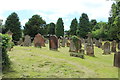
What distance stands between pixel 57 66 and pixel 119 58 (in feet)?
14.8

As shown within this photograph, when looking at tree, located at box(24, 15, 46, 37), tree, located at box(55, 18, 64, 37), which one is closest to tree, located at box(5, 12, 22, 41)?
tree, located at box(24, 15, 46, 37)

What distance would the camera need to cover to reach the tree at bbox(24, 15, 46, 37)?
52.2 metres

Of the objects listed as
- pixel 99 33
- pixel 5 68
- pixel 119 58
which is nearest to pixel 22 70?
pixel 5 68

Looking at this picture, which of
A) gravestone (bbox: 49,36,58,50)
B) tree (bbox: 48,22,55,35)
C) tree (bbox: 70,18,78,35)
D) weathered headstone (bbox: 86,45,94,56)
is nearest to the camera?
weathered headstone (bbox: 86,45,94,56)

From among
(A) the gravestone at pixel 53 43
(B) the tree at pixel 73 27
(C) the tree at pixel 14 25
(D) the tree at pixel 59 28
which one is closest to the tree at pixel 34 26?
(C) the tree at pixel 14 25

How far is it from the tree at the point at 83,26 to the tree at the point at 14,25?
2656cm

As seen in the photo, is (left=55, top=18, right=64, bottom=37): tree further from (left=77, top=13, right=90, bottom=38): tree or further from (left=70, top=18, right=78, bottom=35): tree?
(left=77, top=13, right=90, bottom=38): tree

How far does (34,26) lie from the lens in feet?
170

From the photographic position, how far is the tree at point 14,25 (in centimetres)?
4604

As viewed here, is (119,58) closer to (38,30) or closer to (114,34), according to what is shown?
(114,34)

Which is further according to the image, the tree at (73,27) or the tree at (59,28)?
the tree at (73,27)

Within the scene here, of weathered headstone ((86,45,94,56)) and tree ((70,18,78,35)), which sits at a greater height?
tree ((70,18,78,35))

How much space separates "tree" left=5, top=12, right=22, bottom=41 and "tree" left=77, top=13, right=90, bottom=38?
87.1 feet

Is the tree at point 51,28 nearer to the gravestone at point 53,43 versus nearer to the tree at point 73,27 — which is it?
the tree at point 73,27
